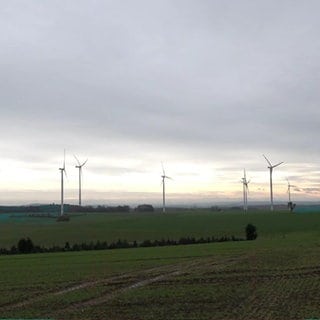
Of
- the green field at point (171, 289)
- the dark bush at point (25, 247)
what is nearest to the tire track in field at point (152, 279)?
the green field at point (171, 289)

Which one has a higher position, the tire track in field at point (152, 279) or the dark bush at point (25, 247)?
the dark bush at point (25, 247)

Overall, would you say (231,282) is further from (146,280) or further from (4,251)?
(4,251)

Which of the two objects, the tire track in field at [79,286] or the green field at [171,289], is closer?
the green field at [171,289]

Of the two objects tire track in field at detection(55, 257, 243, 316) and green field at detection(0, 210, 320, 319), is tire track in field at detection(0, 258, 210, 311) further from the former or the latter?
tire track in field at detection(55, 257, 243, 316)

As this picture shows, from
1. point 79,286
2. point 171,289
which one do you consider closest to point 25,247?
point 79,286

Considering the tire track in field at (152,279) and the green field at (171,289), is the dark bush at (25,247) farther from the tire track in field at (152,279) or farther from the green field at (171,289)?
the tire track in field at (152,279)

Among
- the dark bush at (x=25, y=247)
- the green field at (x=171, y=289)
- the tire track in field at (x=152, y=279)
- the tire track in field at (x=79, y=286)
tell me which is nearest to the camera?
the green field at (x=171, y=289)

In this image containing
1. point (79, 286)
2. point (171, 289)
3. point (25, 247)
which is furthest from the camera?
point (25, 247)

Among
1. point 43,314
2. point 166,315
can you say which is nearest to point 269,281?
point 166,315

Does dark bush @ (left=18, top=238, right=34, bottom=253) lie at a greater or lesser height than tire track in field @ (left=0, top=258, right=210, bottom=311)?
greater

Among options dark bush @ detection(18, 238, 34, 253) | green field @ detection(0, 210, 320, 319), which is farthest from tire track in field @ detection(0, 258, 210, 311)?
dark bush @ detection(18, 238, 34, 253)

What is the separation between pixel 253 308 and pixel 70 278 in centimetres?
1249

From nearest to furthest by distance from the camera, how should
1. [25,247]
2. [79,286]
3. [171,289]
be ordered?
[171,289], [79,286], [25,247]

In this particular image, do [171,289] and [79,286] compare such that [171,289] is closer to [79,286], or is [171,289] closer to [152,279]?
[152,279]
